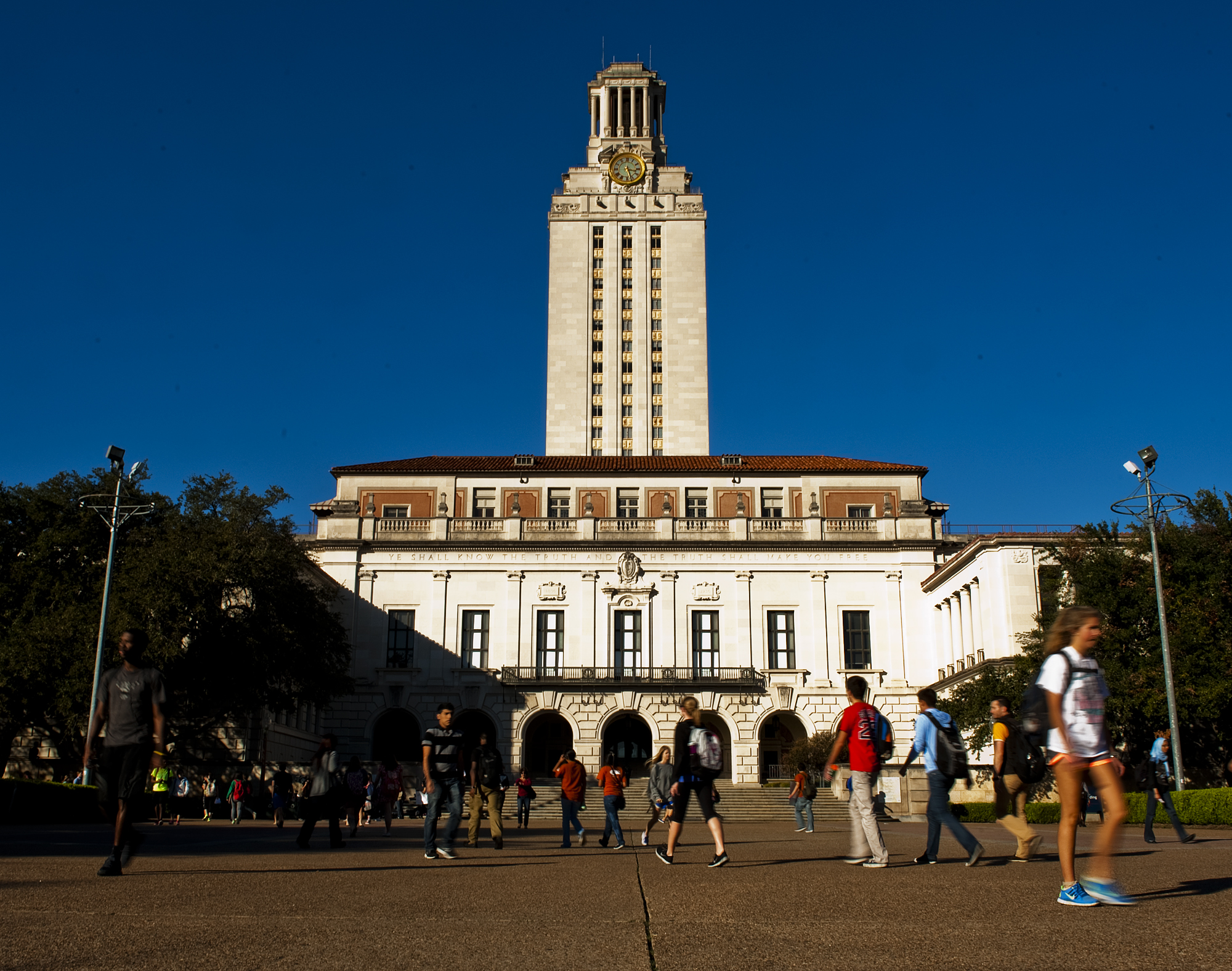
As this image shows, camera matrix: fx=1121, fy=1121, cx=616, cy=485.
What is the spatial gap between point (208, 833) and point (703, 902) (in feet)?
51.1

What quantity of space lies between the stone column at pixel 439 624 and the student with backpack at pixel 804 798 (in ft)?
87.6

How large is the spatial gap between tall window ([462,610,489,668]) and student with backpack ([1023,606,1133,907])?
154ft

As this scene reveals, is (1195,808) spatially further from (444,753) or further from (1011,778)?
(444,753)

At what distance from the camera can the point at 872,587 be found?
176ft

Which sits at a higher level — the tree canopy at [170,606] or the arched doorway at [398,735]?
the tree canopy at [170,606]

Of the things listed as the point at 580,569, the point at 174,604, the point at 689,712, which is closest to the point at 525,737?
the point at 580,569

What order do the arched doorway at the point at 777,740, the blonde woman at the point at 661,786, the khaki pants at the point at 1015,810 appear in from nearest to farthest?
the khaki pants at the point at 1015,810
the blonde woman at the point at 661,786
the arched doorway at the point at 777,740

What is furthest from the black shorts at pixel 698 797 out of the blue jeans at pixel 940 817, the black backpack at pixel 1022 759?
the black backpack at pixel 1022 759

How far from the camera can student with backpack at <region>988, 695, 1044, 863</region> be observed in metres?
11.6

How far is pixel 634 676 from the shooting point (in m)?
52.4

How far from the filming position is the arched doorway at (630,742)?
175 feet

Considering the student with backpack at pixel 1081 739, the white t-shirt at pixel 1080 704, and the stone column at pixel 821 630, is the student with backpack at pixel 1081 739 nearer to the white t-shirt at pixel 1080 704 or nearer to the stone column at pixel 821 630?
the white t-shirt at pixel 1080 704

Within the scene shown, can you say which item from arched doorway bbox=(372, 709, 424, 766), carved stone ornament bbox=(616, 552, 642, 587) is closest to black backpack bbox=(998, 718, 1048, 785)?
carved stone ornament bbox=(616, 552, 642, 587)

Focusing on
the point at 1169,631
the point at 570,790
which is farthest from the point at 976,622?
the point at 570,790
